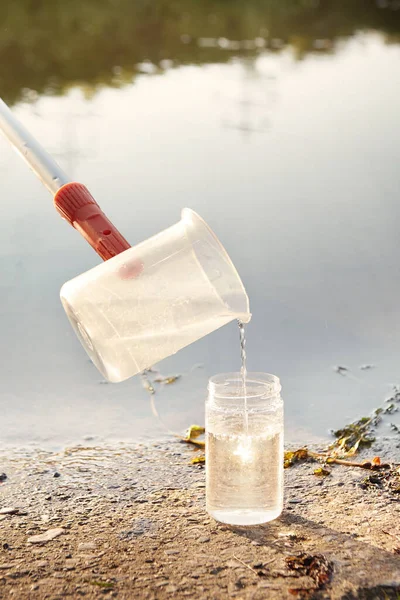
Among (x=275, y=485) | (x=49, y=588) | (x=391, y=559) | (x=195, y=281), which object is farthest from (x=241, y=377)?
(x=49, y=588)

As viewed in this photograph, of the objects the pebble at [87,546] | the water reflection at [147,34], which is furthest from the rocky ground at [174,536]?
the water reflection at [147,34]

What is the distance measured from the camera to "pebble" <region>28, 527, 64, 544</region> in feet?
5.64

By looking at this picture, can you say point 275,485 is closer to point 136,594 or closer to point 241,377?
point 241,377

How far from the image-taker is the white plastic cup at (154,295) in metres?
1.55

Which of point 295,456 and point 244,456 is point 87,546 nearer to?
point 244,456

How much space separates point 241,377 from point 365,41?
3514mm

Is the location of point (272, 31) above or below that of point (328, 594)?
above

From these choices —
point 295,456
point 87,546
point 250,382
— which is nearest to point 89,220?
point 250,382

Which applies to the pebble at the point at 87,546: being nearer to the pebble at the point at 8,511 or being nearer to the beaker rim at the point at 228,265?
the pebble at the point at 8,511

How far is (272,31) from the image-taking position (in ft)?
15.9

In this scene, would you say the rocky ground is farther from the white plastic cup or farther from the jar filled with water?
the white plastic cup

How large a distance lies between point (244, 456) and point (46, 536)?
47 cm

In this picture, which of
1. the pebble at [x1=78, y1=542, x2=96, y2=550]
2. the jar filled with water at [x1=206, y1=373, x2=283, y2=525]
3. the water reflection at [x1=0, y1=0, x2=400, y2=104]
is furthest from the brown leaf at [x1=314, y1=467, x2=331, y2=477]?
the water reflection at [x1=0, y1=0, x2=400, y2=104]

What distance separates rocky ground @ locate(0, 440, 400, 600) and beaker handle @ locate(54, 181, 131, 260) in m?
0.63
